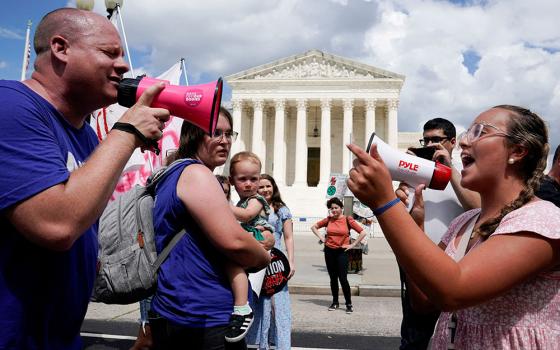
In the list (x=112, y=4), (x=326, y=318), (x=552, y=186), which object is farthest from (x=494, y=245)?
(x=112, y=4)

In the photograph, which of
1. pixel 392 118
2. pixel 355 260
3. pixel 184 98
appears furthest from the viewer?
pixel 392 118

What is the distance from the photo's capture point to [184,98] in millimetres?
1821

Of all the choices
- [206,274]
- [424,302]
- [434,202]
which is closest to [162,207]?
[206,274]

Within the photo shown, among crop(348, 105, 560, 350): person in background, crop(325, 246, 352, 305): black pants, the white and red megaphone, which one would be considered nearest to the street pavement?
crop(325, 246, 352, 305): black pants

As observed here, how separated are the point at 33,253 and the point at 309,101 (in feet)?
168

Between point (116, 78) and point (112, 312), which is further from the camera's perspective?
point (112, 312)

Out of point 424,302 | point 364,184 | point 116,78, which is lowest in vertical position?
point 424,302

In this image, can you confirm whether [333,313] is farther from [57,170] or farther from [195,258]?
[57,170]

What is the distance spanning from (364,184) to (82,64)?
3.56 feet

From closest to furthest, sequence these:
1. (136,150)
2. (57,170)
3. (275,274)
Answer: (57,170) → (275,274) → (136,150)

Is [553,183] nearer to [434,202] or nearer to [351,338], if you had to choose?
[434,202]

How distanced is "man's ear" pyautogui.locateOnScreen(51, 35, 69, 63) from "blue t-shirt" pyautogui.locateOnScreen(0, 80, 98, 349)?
0.17 m

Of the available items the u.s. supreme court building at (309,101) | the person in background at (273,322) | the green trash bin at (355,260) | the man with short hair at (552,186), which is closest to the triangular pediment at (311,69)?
the u.s. supreme court building at (309,101)

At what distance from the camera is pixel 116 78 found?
5.90ft
